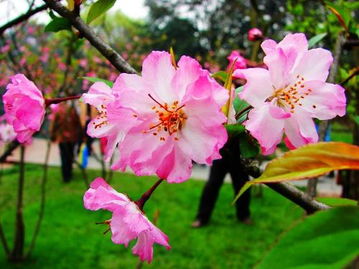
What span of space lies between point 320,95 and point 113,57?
0.29m

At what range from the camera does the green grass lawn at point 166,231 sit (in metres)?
3.77

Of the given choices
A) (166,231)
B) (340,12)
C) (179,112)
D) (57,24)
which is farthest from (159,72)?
(166,231)

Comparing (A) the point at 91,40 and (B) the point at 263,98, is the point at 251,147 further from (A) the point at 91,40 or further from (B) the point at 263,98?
(A) the point at 91,40

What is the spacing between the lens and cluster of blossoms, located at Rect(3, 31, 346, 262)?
50cm

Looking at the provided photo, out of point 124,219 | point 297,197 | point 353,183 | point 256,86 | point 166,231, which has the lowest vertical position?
point 166,231

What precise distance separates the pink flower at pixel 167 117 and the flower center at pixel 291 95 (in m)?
0.12

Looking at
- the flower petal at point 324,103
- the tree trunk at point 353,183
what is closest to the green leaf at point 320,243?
the flower petal at point 324,103

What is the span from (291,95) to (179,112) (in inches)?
6.4

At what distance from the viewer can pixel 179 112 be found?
1.81 feet

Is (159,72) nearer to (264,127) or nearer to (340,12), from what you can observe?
(264,127)

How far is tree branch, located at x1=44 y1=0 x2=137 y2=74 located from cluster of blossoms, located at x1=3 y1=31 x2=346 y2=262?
39 mm

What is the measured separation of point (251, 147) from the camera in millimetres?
543

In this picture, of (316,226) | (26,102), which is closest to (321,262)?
(316,226)

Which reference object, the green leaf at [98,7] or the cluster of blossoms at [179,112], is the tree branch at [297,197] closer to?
the cluster of blossoms at [179,112]
